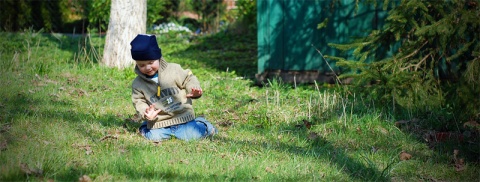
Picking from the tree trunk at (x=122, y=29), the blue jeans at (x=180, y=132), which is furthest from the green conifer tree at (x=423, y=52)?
the tree trunk at (x=122, y=29)

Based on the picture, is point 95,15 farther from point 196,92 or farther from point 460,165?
point 460,165

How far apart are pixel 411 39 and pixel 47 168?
471 centimetres

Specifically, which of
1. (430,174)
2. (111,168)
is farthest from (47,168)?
(430,174)

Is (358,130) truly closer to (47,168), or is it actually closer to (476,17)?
(476,17)

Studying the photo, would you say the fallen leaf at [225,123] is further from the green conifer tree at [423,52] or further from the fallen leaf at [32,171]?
the fallen leaf at [32,171]

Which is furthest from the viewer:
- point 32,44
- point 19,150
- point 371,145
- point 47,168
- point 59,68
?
point 32,44

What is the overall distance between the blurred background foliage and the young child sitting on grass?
35.3 ft

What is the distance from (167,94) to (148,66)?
0.30 m

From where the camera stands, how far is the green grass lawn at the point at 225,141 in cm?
481

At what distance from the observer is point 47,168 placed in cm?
461

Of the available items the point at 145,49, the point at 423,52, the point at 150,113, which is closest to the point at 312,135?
the point at 150,113

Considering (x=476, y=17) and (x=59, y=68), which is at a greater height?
(x=476, y=17)

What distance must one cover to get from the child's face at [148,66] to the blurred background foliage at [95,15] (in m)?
10.8

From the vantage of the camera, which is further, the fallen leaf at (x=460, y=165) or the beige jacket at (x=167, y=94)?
the beige jacket at (x=167, y=94)
